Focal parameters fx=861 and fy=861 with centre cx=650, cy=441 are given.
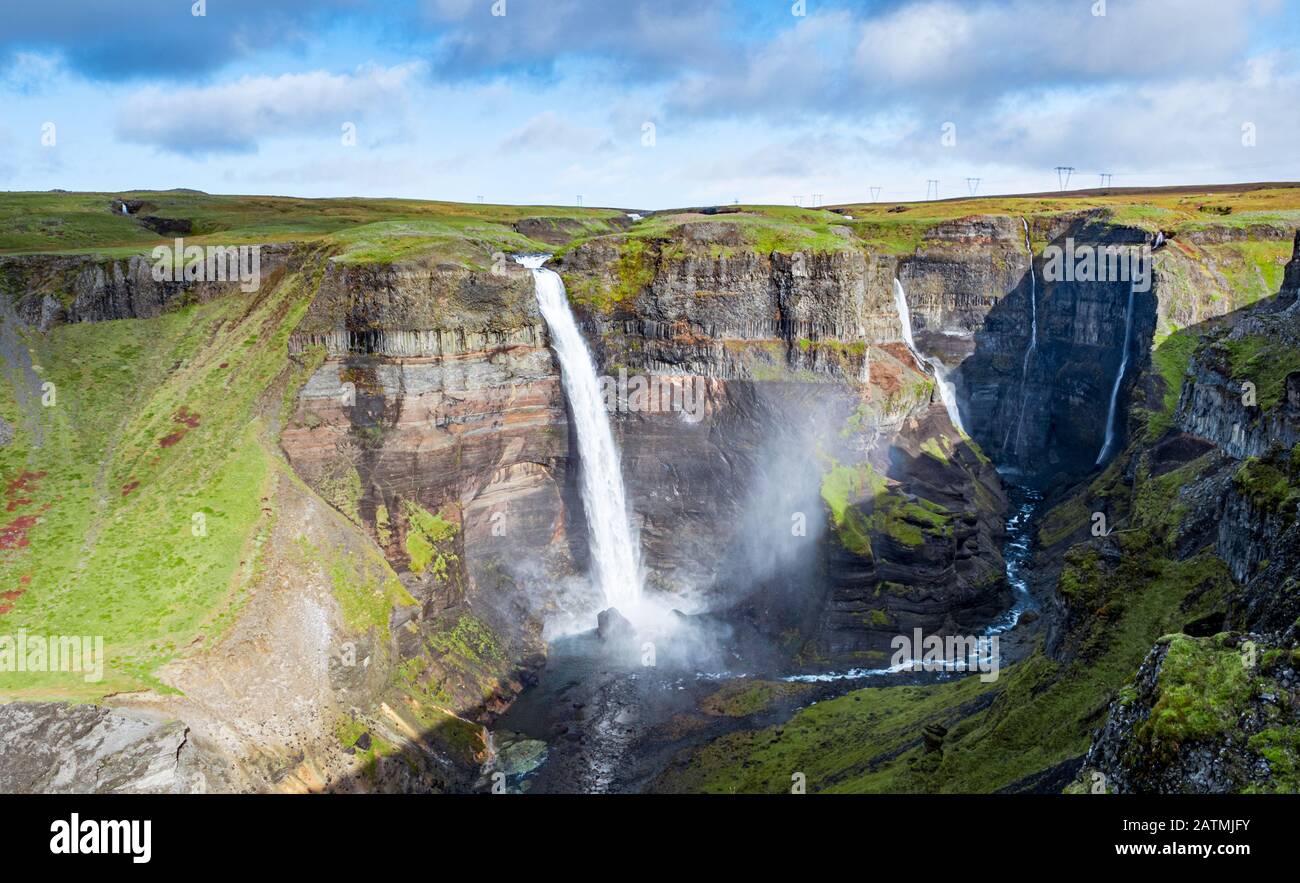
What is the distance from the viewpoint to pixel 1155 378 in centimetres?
7531

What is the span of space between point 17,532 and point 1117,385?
9189cm

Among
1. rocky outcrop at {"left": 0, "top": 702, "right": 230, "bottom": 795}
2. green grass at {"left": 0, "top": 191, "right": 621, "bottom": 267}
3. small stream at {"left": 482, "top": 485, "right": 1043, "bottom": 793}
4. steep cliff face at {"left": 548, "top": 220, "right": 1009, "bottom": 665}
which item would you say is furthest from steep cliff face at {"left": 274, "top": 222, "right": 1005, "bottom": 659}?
rocky outcrop at {"left": 0, "top": 702, "right": 230, "bottom": 795}

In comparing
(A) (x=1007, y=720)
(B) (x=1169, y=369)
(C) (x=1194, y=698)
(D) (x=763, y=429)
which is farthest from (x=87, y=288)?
(B) (x=1169, y=369)

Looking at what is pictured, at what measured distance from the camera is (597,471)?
227ft

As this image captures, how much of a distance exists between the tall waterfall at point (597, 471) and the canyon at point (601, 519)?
0.69 m

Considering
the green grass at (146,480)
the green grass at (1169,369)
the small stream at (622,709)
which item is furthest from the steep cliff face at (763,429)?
the green grass at (146,480)

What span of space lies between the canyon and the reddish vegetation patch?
909 mm

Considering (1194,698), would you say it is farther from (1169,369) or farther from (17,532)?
(1169,369)

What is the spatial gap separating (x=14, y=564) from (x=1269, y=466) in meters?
56.2

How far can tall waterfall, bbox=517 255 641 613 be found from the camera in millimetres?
68562

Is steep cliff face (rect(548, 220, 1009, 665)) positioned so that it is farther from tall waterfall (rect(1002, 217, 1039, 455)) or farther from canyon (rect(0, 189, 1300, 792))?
tall waterfall (rect(1002, 217, 1039, 455))

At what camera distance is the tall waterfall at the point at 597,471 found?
68.6 metres

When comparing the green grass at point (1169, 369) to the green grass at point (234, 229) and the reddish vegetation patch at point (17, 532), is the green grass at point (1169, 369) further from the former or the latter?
the reddish vegetation patch at point (17, 532)
